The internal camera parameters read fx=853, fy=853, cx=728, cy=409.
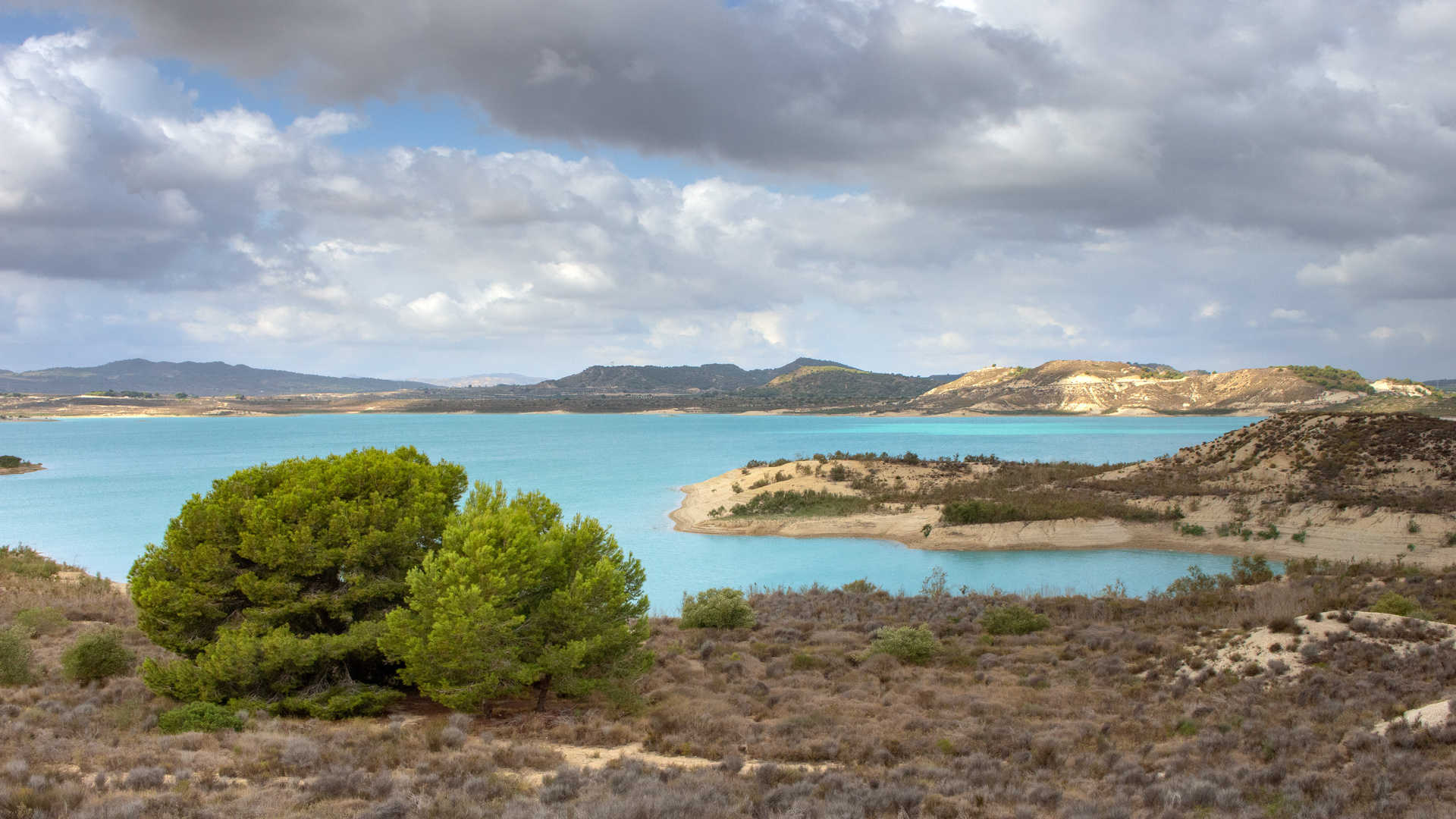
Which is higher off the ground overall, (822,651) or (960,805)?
(960,805)

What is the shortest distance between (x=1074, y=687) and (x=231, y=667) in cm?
1327

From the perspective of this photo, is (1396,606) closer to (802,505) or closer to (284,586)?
(284,586)

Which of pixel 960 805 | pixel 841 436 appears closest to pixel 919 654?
pixel 960 805

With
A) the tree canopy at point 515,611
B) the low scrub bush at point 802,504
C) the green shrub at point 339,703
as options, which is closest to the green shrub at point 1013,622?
the tree canopy at point 515,611

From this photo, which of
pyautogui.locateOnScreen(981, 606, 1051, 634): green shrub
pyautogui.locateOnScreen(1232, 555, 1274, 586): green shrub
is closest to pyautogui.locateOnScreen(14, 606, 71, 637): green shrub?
pyautogui.locateOnScreen(981, 606, 1051, 634): green shrub

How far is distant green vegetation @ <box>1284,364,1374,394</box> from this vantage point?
145750mm

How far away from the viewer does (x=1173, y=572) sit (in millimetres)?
31172

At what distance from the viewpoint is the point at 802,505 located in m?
45.0

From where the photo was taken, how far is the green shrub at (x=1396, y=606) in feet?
52.9

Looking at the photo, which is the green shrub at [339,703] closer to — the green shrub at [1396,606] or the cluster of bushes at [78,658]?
the cluster of bushes at [78,658]

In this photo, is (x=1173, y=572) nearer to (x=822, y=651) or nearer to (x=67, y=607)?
(x=822, y=651)

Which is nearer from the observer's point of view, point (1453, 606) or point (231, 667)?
point (231, 667)

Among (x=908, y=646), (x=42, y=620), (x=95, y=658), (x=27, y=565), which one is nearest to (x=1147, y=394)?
(x=908, y=646)

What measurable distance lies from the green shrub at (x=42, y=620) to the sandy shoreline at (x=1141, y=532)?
26.5 metres
